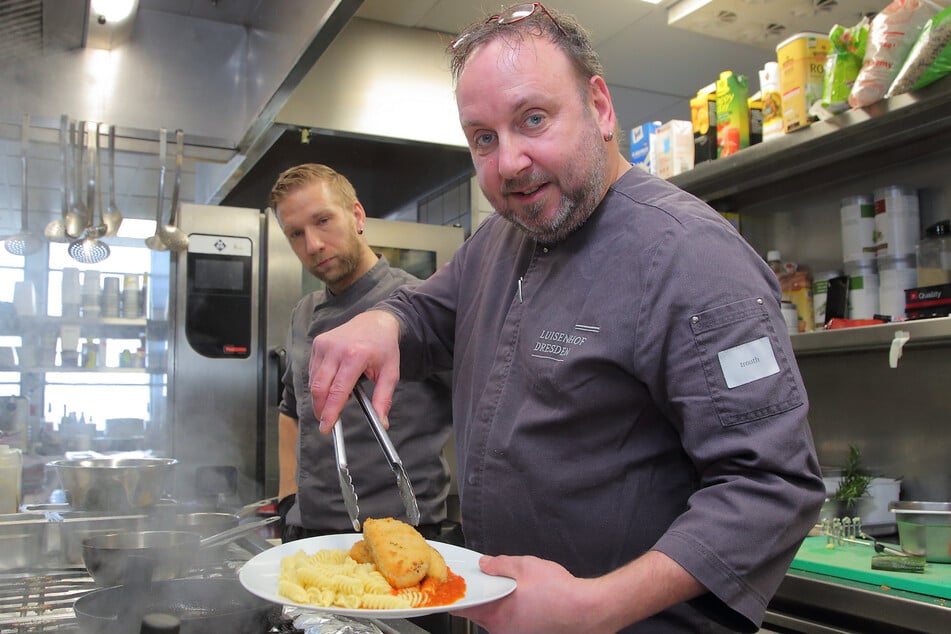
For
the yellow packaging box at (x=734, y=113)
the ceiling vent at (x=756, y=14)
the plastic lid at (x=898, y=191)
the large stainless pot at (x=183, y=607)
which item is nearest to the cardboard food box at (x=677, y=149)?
the yellow packaging box at (x=734, y=113)

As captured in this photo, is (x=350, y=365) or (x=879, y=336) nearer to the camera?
(x=350, y=365)

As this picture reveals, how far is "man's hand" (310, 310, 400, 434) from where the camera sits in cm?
111

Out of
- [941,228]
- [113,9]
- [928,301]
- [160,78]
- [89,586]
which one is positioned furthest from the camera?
[160,78]

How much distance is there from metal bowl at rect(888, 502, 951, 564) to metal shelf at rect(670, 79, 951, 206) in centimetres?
86

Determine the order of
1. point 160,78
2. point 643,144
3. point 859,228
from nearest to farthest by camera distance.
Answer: point 859,228 < point 643,144 < point 160,78

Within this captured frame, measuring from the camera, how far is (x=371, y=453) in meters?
2.12

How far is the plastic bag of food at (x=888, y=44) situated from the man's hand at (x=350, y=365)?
126 centimetres

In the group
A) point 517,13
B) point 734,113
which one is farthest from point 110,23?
point 517,13

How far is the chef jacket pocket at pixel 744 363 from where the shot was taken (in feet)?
2.97

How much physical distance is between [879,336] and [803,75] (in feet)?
2.22

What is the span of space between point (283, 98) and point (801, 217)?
1.59 metres

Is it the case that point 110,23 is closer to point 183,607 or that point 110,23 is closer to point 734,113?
point 734,113

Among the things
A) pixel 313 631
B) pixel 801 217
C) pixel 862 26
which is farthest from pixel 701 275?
pixel 801 217

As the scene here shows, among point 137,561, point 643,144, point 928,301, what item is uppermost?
point 643,144
